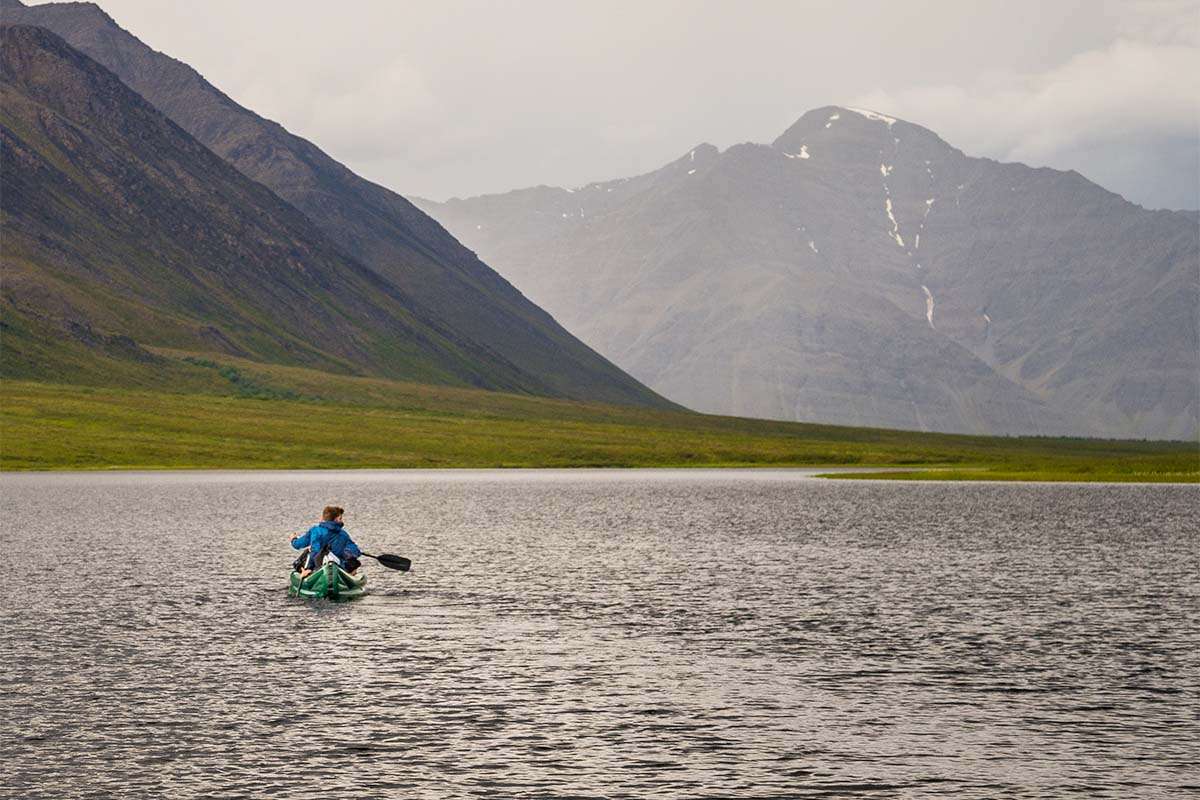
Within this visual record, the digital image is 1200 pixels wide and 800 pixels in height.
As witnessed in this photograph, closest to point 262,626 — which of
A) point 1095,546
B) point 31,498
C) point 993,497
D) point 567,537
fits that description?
point 567,537

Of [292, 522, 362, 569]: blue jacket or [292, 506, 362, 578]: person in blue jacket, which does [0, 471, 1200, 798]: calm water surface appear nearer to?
[292, 506, 362, 578]: person in blue jacket

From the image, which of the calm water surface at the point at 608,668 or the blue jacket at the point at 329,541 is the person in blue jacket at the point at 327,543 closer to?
the blue jacket at the point at 329,541

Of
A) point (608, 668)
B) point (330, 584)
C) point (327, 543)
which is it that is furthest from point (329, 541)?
point (608, 668)

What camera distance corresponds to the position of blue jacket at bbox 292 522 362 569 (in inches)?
2108

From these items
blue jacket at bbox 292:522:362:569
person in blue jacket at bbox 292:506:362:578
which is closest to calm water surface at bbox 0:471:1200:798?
person in blue jacket at bbox 292:506:362:578

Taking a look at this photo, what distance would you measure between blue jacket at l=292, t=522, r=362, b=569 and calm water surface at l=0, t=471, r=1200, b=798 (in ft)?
8.67

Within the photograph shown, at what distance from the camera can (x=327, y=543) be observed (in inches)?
2117

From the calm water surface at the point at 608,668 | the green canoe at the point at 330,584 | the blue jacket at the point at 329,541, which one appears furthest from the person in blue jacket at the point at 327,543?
the calm water surface at the point at 608,668

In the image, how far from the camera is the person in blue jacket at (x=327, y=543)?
53500 mm

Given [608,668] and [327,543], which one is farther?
[327,543]

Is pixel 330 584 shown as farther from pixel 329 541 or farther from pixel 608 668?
pixel 608 668

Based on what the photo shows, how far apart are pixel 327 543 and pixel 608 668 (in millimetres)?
18787

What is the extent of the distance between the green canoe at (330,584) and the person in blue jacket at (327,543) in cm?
43

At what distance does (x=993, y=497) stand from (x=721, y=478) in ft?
171
